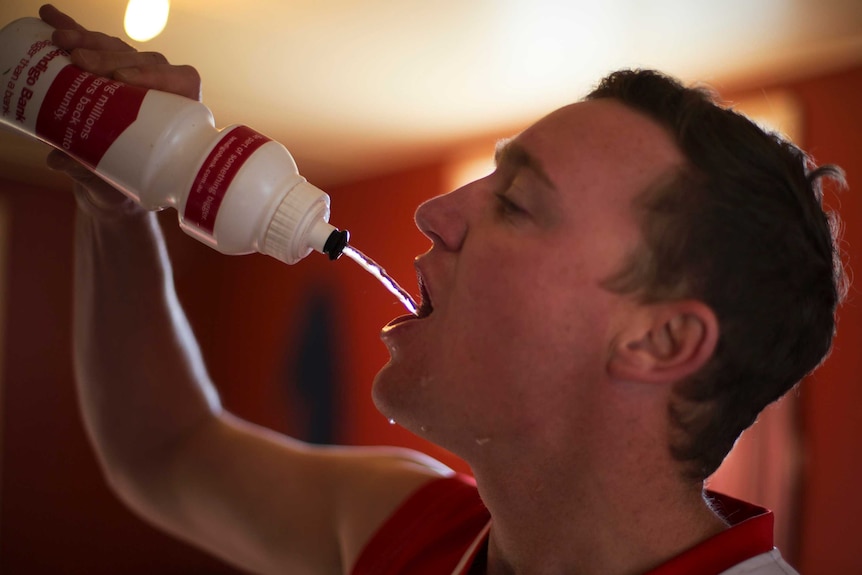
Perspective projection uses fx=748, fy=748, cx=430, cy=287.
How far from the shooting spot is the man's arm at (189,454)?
74cm

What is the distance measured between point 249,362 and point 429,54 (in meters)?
1.35

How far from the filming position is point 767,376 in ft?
2.01

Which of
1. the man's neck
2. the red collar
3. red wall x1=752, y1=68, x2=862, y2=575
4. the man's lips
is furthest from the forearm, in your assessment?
red wall x1=752, y1=68, x2=862, y2=575

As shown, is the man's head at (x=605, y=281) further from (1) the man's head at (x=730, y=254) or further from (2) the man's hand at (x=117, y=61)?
(2) the man's hand at (x=117, y=61)

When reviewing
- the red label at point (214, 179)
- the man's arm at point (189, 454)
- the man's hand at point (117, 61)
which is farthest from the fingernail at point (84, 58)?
the man's arm at point (189, 454)

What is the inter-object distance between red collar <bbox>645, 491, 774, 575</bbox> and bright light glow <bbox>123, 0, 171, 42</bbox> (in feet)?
2.78

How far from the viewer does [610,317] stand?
1.84ft

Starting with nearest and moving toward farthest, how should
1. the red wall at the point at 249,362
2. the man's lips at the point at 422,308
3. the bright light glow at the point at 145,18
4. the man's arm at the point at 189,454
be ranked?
the man's lips at the point at 422,308, the man's arm at the point at 189,454, the bright light glow at the point at 145,18, the red wall at the point at 249,362

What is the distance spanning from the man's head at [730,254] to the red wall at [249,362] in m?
0.71

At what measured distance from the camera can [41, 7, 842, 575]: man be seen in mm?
553

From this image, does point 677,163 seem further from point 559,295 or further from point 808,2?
point 808,2

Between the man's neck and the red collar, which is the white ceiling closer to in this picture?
the man's neck

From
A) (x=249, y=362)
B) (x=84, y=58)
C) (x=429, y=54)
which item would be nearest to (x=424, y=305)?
(x=84, y=58)

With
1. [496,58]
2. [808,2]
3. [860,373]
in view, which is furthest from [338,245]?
[860,373]
